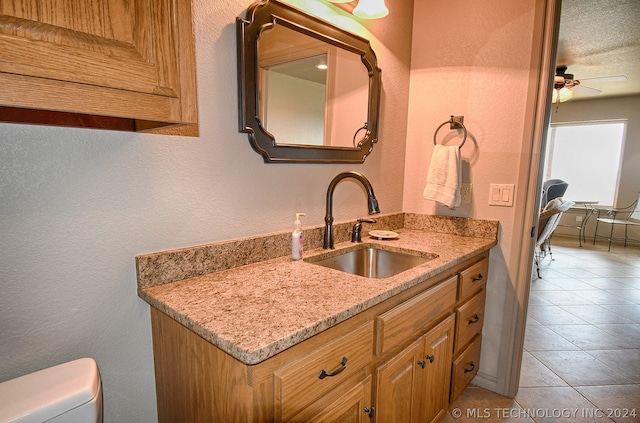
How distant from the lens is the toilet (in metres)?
0.67

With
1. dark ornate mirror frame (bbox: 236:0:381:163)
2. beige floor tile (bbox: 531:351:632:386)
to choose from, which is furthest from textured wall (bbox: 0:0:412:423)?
beige floor tile (bbox: 531:351:632:386)

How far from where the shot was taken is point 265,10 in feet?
4.05

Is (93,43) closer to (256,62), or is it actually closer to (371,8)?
(256,62)

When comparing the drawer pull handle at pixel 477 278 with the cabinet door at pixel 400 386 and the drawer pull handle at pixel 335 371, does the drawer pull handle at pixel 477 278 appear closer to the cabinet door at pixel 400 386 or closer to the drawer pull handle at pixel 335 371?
the cabinet door at pixel 400 386

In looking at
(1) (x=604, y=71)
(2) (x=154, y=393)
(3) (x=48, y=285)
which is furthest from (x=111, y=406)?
(1) (x=604, y=71)

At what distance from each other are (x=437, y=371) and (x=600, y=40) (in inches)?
145

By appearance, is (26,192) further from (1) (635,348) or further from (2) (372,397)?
(1) (635,348)

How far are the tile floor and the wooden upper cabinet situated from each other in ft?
6.31

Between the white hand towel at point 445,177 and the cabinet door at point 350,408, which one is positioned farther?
the white hand towel at point 445,177

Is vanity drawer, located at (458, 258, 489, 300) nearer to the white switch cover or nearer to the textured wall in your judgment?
the white switch cover

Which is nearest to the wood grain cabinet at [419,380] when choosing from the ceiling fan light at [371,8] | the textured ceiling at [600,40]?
the ceiling fan light at [371,8]

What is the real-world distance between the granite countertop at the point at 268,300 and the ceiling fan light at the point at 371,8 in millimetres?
1105

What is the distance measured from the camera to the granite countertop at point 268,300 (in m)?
0.74

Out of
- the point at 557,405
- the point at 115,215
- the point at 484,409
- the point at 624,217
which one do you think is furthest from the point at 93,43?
the point at 624,217
